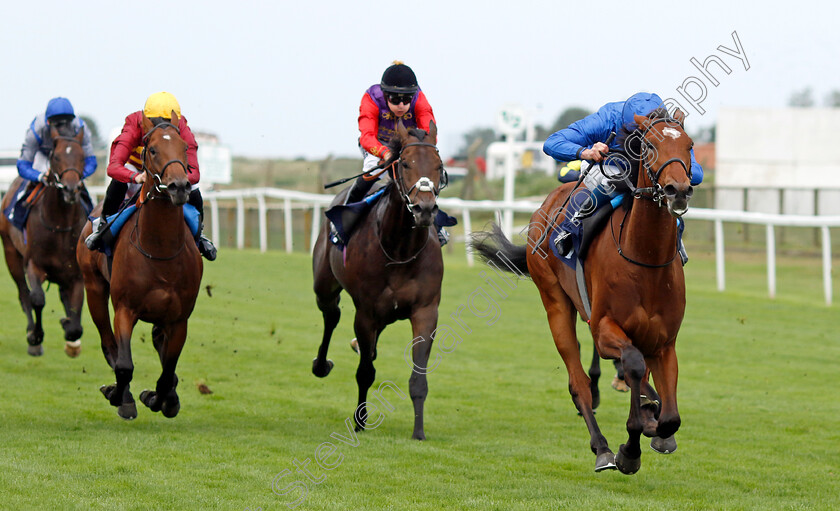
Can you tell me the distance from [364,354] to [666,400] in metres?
2.44

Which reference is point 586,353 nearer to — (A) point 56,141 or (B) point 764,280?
(A) point 56,141

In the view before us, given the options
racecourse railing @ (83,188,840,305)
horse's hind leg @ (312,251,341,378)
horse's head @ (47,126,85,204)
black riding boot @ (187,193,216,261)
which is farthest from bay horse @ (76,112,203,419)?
racecourse railing @ (83,188,840,305)

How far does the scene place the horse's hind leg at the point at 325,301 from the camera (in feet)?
26.0

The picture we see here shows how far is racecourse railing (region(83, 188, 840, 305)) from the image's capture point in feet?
42.0

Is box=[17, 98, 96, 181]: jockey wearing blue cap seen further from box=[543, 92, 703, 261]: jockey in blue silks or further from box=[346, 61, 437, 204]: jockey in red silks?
box=[543, 92, 703, 261]: jockey in blue silks

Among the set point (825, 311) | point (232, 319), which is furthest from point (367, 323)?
point (825, 311)

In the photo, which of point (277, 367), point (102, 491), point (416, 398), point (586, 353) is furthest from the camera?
point (586, 353)

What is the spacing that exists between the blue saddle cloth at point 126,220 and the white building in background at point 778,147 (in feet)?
72.0

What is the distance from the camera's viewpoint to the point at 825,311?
12.5m

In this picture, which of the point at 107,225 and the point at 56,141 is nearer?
the point at 107,225

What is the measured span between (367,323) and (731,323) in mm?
6221

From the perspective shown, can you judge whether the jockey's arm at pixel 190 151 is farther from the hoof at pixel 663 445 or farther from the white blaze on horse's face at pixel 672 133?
the hoof at pixel 663 445

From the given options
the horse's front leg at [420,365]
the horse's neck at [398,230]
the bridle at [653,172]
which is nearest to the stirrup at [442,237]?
the horse's neck at [398,230]

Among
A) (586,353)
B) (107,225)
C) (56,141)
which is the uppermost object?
(56,141)
